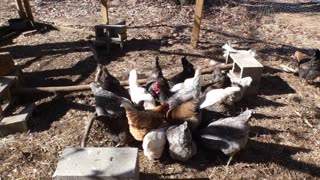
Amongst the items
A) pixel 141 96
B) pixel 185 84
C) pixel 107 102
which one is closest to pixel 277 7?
pixel 185 84

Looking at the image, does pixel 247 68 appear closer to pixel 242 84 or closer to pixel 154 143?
pixel 242 84

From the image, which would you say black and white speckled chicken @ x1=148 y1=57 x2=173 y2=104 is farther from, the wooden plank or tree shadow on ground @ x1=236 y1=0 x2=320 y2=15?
tree shadow on ground @ x1=236 y1=0 x2=320 y2=15

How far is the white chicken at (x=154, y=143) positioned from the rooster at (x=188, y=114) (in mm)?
225

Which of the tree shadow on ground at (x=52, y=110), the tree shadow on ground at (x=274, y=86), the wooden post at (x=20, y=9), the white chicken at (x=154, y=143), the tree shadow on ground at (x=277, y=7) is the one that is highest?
the wooden post at (x=20, y=9)

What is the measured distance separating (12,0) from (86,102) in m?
7.65

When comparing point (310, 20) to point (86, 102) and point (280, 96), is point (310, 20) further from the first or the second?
point (86, 102)

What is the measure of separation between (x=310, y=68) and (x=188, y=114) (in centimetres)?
304

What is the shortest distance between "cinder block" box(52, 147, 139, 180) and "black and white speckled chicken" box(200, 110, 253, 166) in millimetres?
988

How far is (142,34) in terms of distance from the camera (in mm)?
7629

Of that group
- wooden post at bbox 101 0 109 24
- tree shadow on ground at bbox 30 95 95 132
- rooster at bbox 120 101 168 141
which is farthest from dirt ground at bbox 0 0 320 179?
wooden post at bbox 101 0 109 24

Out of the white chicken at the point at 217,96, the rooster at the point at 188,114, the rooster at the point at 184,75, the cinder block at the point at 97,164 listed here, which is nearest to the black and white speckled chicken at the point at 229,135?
the rooster at the point at 188,114

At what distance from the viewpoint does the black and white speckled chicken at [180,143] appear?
3.35m

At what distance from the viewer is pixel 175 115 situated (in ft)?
12.1

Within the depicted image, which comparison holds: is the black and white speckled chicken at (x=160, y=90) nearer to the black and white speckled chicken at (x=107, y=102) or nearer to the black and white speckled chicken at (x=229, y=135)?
the black and white speckled chicken at (x=107, y=102)
